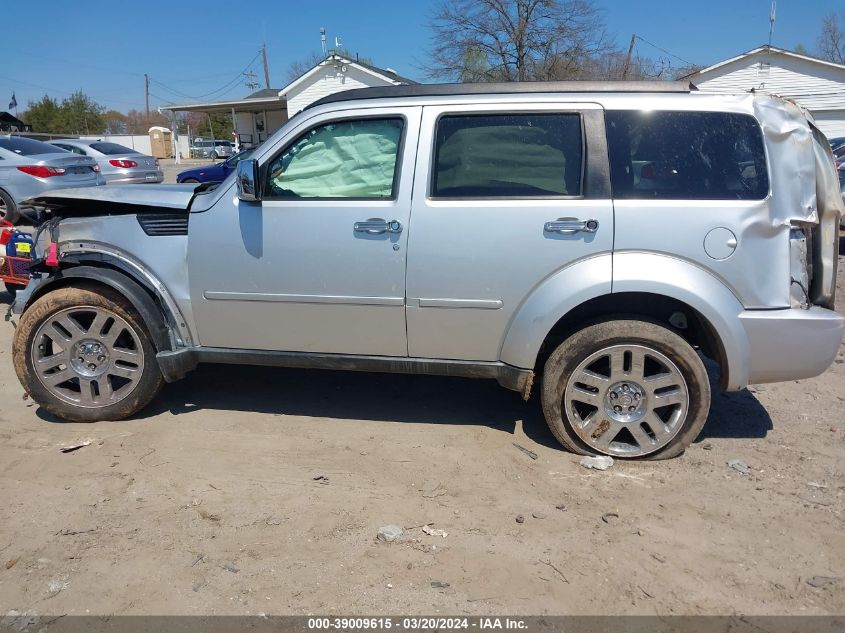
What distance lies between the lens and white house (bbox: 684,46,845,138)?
26062 millimetres

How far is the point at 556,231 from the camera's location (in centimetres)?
353

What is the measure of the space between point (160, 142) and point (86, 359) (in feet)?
160

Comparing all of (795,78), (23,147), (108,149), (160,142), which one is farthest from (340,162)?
(160,142)

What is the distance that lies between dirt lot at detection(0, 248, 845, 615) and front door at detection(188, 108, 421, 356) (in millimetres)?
730

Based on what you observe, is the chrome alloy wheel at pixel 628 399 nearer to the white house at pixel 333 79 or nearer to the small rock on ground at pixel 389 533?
the small rock on ground at pixel 389 533

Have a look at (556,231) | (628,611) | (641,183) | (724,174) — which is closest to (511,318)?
(556,231)

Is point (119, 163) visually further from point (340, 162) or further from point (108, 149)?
point (340, 162)

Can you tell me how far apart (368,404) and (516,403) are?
105 cm

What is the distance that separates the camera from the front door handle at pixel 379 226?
3.66m

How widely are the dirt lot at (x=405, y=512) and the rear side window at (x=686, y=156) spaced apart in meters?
1.55

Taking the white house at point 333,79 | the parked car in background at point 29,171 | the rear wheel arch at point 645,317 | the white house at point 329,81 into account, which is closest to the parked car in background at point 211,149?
the white house at point 329,81

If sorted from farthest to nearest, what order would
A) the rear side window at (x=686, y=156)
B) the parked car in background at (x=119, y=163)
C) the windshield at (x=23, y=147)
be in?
the parked car in background at (x=119, y=163)
the windshield at (x=23, y=147)
the rear side window at (x=686, y=156)

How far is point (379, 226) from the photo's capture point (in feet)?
12.0

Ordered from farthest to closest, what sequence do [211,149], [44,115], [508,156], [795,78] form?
[44,115]
[211,149]
[795,78]
[508,156]
